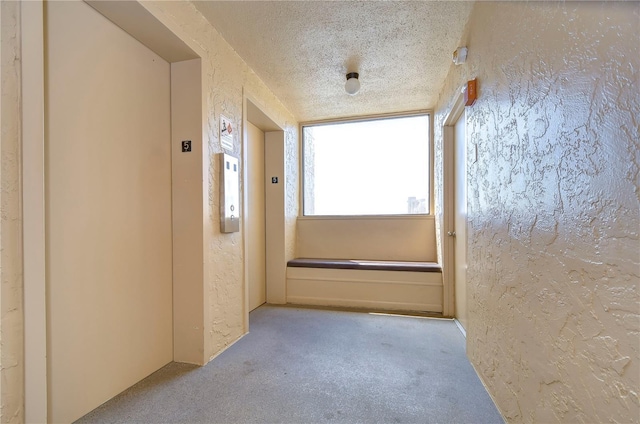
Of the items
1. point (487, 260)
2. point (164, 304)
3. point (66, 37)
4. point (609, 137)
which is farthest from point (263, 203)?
point (609, 137)

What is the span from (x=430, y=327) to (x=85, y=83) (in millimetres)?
2957

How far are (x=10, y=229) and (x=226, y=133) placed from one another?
4.22 feet

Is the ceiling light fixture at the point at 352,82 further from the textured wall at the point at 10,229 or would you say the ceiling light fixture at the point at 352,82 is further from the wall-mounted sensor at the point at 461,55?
the textured wall at the point at 10,229

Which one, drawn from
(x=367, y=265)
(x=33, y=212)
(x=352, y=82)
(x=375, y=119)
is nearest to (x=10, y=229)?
(x=33, y=212)

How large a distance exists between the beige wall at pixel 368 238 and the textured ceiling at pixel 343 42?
4.85 feet

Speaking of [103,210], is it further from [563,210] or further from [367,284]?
[367,284]

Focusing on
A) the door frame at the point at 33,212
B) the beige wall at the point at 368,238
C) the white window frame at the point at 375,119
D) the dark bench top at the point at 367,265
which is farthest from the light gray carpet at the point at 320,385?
the white window frame at the point at 375,119

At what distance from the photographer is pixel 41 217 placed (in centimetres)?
104

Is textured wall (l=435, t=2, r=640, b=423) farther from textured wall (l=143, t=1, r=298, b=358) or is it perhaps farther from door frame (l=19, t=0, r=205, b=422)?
door frame (l=19, t=0, r=205, b=422)

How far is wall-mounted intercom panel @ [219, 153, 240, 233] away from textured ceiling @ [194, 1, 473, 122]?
0.91 meters

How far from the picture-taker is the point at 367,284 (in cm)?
295

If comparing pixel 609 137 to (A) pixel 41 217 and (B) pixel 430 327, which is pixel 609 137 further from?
(B) pixel 430 327

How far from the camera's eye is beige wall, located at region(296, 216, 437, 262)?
10.6 ft

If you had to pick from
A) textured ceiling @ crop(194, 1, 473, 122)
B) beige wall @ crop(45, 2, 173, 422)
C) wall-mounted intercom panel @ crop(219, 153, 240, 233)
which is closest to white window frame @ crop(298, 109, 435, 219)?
textured ceiling @ crop(194, 1, 473, 122)
